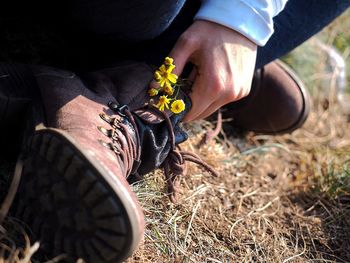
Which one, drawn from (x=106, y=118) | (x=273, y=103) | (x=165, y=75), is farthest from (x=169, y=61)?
(x=273, y=103)

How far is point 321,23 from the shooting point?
1.54m

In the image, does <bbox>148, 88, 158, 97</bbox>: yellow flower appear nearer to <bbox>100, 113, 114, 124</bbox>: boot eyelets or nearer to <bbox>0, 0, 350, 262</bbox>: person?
<bbox>0, 0, 350, 262</bbox>: person

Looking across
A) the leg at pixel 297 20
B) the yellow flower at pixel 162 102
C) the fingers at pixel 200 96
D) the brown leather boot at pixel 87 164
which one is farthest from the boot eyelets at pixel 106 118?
the leg at pixel 297 20

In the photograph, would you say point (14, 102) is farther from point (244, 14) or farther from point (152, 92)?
point (244, 14)

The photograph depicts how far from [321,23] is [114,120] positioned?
67 cm

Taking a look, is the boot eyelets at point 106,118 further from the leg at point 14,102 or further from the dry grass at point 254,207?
the dry grass at point 254,207

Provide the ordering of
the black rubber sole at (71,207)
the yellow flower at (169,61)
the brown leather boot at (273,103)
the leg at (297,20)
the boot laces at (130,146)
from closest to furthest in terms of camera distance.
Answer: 1. the black rubber sole at (71,207)
2. the boot laces at (130,146)
3. the yellow flower at (169,61)
4. the leg at (297,20)
5. the brown leather boot at (273,103)

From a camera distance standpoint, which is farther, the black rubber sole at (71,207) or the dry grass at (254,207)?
the dry grass at (254,207)

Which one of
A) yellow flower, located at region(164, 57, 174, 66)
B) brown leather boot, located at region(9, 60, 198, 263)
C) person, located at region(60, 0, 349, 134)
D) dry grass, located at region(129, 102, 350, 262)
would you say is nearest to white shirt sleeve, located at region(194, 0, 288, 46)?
person, located at region(60, 0, 349, 134)

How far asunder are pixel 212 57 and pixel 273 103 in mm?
673

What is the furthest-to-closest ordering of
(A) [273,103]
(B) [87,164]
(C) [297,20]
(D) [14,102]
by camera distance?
(A) [273,103]
(C) [297,20]
(D) [14,102]
(B) [87,164]

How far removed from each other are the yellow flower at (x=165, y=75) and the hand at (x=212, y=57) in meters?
0.03

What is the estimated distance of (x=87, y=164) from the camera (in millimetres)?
945

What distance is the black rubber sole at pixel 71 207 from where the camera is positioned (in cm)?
92
